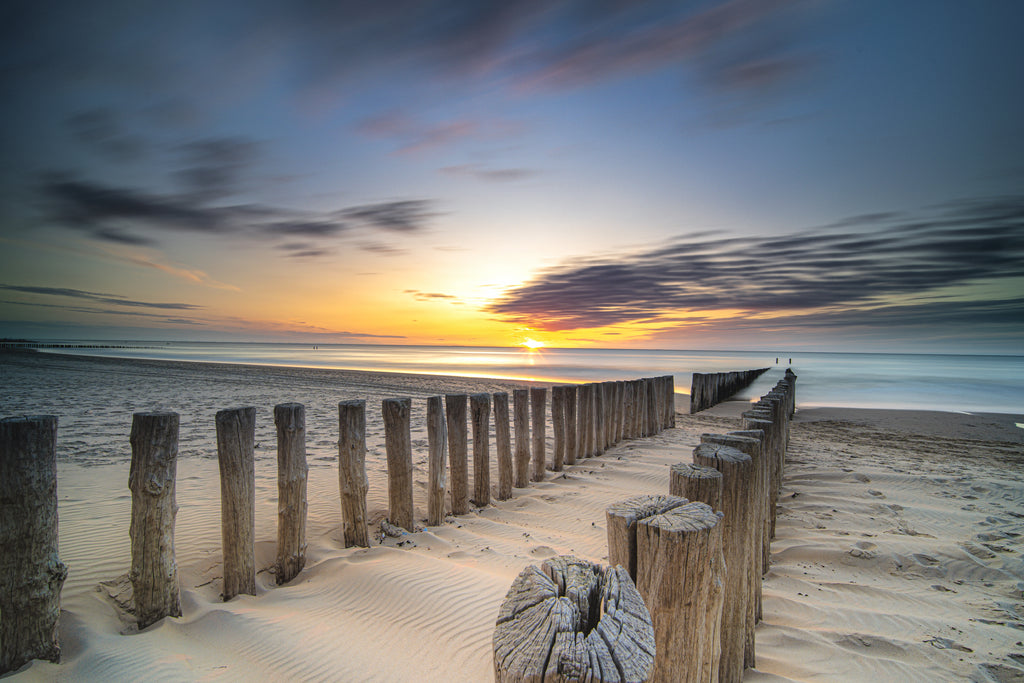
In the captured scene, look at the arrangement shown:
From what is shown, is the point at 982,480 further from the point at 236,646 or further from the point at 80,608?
the point at 80,608

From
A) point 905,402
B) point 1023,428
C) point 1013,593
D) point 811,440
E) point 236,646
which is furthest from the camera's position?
point 905,402

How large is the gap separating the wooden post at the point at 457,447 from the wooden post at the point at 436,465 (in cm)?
17

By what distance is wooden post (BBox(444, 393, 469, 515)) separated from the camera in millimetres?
4902

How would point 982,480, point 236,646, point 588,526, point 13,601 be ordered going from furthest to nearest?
point 982,480
point 588,526
point 236,646
point 13,601

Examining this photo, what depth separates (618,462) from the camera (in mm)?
7098

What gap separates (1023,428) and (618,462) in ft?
41.3

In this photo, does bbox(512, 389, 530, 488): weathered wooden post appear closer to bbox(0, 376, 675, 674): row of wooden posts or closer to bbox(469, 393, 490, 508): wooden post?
bbox(0, 376, 675, 674): row of wooden posts

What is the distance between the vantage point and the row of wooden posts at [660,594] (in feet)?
3.76

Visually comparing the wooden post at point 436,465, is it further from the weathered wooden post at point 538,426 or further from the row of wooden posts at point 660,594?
the row of wooden posts at point 660,594

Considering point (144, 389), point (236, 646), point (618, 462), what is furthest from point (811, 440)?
point (144, 389)

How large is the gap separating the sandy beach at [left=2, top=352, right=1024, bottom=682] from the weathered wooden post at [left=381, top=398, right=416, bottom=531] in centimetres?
25

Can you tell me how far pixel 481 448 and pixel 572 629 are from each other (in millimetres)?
4039

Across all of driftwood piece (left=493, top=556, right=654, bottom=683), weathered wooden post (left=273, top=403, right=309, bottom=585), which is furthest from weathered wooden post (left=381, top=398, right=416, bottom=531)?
driftwood piece (left=493, top=556, right=654, bottom=683)

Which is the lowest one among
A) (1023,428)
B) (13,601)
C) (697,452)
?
(1023,428)
